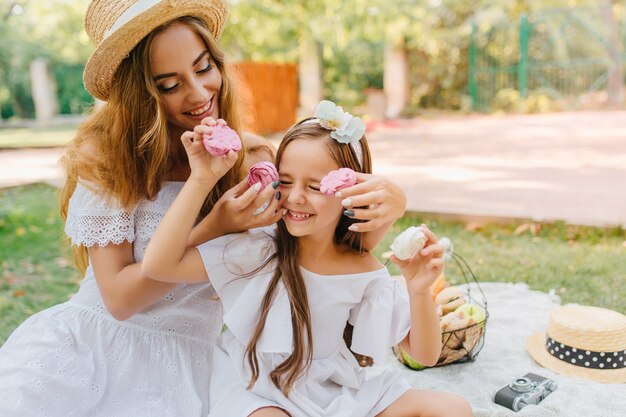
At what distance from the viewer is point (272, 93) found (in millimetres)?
14664

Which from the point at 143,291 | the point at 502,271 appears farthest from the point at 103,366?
the point at 502,271

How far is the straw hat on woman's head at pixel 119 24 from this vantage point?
2086mm

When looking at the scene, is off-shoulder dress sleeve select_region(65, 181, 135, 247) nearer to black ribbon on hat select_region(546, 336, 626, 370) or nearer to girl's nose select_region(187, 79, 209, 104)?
girl's nose select_region(187, 79, 209, 104)

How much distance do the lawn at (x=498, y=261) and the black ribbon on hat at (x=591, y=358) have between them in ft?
3.12

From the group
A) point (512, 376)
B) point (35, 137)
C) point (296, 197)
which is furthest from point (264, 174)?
point (35, 137)

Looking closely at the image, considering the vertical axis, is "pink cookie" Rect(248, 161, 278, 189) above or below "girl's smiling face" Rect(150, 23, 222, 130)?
below

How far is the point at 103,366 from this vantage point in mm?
2229

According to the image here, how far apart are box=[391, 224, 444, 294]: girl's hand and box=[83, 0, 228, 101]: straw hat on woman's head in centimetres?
113

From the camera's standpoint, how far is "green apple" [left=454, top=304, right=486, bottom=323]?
10.2 feet

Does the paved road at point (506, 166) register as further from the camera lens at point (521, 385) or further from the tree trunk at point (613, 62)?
the camera lens at point (521, 385)

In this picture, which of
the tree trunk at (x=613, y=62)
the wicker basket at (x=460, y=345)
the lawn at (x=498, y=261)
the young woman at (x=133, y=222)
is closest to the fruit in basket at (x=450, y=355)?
the wicker basket at (x=460, y=345)

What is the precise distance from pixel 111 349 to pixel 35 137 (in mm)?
15653

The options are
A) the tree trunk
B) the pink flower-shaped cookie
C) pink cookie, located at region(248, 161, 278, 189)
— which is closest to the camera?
the pink flower-shaped cookie

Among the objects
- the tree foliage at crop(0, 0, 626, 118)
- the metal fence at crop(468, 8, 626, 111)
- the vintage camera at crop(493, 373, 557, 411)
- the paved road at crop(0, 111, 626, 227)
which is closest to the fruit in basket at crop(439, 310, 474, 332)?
the vintage camera at crop(493, 373, 557, 411)
